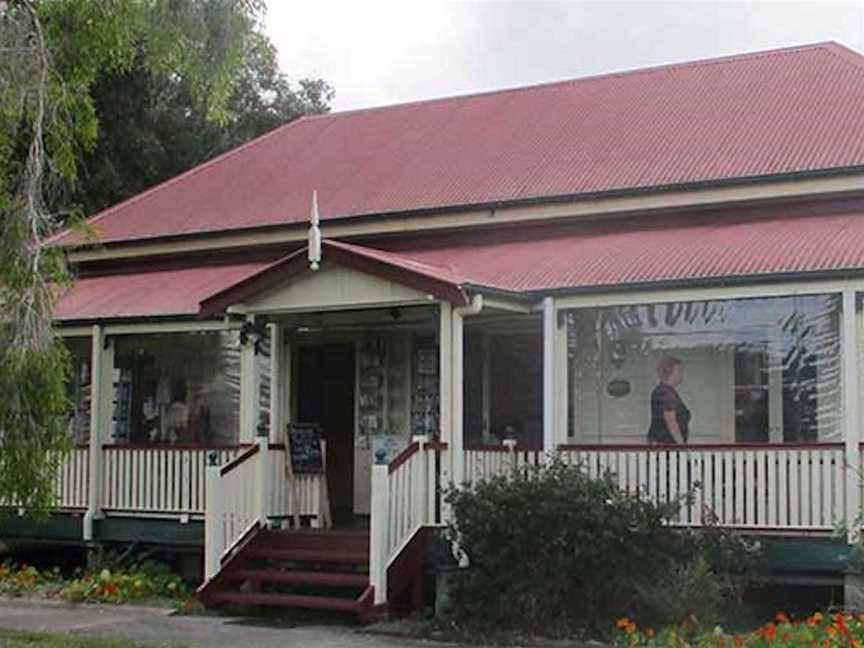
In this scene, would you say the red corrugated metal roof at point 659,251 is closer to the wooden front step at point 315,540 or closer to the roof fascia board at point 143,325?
the roof fascia board at point 143,325

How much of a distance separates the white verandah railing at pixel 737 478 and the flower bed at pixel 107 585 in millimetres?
4555

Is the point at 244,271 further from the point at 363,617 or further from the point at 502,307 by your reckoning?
the point at 363,617

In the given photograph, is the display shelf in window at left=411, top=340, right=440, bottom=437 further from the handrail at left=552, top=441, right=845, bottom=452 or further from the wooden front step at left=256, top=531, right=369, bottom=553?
the handrail at left=552, top=441, right=845, bottom=452

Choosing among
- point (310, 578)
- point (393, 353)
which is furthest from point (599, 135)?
point (310, 578)

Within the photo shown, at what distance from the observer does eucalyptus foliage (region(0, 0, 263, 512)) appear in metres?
10.5

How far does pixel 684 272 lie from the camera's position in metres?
13.3

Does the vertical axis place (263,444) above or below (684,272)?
below

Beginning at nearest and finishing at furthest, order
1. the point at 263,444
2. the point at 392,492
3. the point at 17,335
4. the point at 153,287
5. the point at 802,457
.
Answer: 1. the point at 17,335
2. the point at 802,457
3. the point at 392,492
4. the point at 263,444
5. the point at 153,287

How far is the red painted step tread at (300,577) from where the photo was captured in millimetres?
13469

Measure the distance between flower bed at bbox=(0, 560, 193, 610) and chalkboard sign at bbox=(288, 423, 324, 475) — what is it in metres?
1.95

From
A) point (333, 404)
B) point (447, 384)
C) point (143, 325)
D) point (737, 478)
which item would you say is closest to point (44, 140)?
point (447, 384)

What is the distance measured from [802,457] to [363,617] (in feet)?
14.7

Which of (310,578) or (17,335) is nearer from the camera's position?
(17,335)

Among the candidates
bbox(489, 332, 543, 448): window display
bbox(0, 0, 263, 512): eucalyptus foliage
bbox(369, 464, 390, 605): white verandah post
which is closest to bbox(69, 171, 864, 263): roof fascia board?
bbox(489, 332, 543, 448): window display
